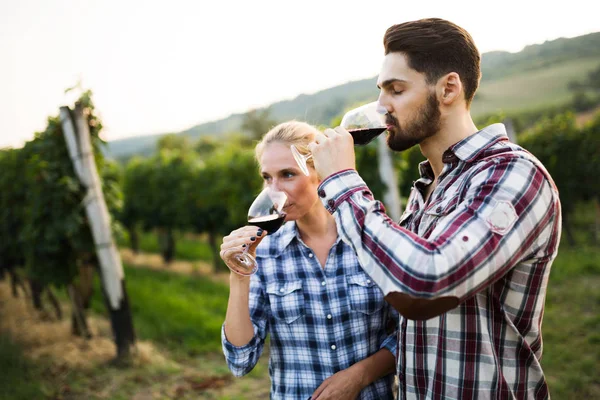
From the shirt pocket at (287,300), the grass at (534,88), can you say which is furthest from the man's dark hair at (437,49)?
the grass at (534,88)

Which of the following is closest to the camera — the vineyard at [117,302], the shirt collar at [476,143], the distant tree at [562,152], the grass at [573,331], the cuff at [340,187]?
the cuff at [340,187]

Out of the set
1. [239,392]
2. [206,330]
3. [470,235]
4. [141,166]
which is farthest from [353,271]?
[141,166]

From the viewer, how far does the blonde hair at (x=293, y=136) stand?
2.03 meters

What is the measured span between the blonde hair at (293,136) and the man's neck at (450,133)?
607 millimetres


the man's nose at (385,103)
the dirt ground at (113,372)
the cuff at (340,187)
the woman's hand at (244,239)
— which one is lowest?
the dirt ground at (113,372)

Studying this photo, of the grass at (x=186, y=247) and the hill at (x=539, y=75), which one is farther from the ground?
the hill at (x=539, y=75)

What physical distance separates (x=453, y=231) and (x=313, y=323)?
96 cm

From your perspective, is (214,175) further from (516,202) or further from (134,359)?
(516,202)

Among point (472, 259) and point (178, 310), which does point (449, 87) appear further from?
point (178, 310)

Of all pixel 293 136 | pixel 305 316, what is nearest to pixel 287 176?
pixel 293 136

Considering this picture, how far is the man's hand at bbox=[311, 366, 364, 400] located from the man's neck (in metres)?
0.91

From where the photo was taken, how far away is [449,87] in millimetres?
1478

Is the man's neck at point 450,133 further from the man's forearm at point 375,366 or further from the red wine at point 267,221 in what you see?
the man's forearm at point 375,366

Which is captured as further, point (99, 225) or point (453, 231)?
point (99, 225)
